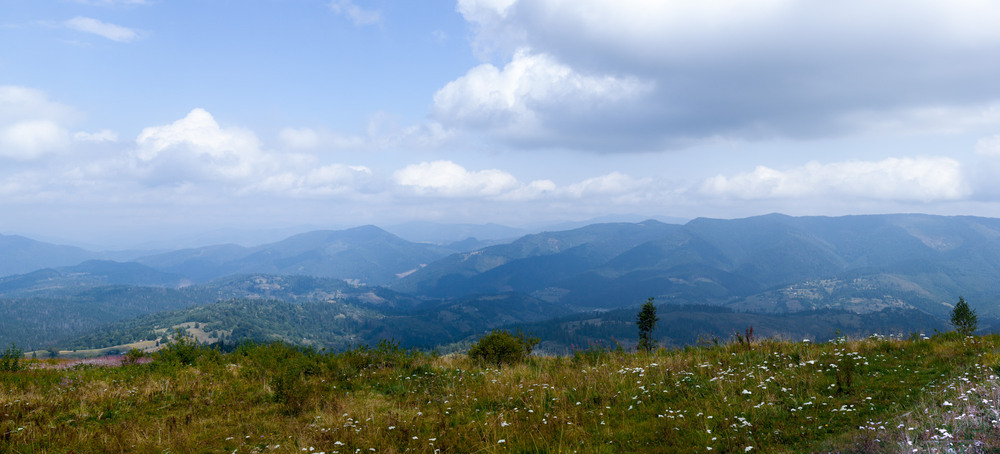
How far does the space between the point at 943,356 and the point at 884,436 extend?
29.9 ft

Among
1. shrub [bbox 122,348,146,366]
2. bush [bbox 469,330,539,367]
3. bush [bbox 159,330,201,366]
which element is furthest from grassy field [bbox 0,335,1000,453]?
shrub [bbox 122,348,146,366]

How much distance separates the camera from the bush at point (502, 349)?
19.4m

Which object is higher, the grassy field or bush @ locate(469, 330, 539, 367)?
the grassy field

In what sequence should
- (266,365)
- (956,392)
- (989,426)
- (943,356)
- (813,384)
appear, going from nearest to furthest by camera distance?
(989,426) → (956,392) → (813,384) → (943,356) → (266,365)

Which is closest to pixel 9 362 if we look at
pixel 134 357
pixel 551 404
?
pixel 134 357

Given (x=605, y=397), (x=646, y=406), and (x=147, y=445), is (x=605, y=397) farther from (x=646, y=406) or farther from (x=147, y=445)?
(x=147, y=445)

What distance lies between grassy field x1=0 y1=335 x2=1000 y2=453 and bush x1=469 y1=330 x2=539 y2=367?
280 centimetres

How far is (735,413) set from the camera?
984 cm

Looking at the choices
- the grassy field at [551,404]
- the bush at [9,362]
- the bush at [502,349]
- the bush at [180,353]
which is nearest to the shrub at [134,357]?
the bush at [180,353]

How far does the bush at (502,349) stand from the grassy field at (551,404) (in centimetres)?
280

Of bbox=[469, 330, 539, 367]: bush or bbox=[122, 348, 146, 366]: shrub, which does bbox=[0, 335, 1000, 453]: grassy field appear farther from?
bbox=[122, 348, 146, 366]: shrub

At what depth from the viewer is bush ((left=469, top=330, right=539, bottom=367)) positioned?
63.7 ft

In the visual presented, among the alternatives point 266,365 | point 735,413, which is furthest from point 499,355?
point 735,413

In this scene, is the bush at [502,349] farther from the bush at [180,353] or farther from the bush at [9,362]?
the bush at [9,362]
